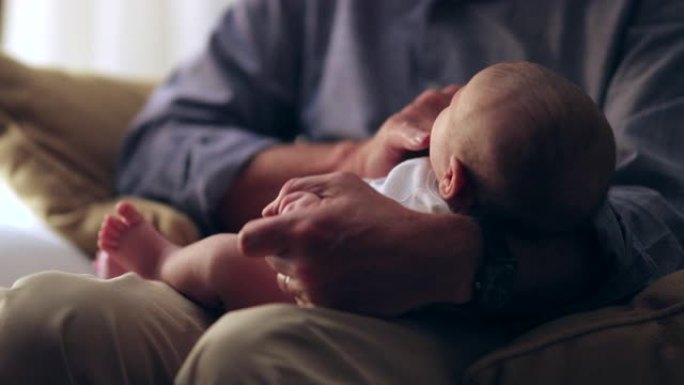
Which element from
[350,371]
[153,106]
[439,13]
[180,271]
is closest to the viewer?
[350,371]

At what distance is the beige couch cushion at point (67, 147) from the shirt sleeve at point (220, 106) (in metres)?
0.04

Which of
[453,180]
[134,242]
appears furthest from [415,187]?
[134,242]

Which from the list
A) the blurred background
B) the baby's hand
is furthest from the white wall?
the baby's hand

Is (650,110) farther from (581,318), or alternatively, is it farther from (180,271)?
(180,271)

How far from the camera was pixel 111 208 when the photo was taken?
1.30m

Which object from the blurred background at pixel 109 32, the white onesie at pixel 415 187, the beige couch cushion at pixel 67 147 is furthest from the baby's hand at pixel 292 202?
the blurred background at pixel 109 32

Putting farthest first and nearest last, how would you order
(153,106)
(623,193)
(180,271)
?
(153,106) → (623,193) → (180,271)

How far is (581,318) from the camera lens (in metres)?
0.84

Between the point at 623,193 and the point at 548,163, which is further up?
the point at 548,163

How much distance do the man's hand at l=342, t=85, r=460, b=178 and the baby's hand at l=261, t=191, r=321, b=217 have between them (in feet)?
0.63

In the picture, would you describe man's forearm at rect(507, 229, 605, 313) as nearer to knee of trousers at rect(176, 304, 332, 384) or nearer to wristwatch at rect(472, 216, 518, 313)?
wristwatch at rect(472, 216, 518, 313)

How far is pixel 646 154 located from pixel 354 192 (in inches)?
15.6

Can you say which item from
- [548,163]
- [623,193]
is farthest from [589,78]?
[548,163]

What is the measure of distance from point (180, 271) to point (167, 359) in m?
0.15
